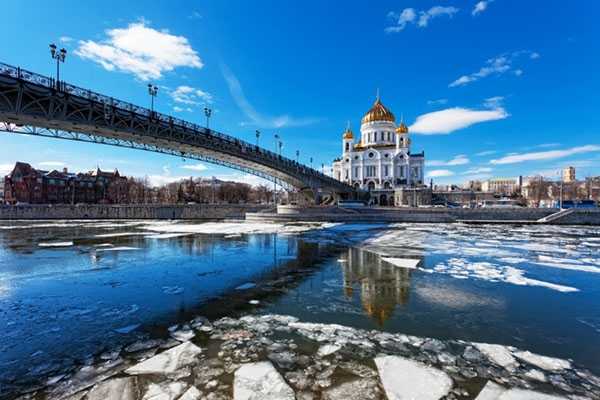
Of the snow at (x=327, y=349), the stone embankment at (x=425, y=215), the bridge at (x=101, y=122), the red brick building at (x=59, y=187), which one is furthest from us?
the red brick building at (x=59, y=187)

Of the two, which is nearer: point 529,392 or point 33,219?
point 529,392

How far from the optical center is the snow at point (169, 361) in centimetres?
459

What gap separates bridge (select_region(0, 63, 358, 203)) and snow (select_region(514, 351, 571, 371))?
84.0 feet

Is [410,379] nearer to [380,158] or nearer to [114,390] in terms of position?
[114,390]

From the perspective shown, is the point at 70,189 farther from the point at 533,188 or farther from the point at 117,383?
the point at 533,188

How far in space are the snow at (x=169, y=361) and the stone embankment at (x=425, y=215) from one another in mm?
35864

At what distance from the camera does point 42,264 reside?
12.8m

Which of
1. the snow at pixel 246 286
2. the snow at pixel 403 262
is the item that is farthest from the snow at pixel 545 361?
the snow at pixel 403 262

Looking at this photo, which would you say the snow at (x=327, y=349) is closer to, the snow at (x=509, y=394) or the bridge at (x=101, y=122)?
the snow at (x=509, y=394)

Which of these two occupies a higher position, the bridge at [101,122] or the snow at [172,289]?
the bridge at [101,122]

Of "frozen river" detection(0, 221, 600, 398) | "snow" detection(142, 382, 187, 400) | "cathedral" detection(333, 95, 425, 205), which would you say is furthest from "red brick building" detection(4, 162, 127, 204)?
"snow" detection(142, 382, 187, 400)

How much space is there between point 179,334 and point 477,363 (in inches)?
217

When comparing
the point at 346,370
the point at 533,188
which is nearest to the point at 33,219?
the point at 346,370

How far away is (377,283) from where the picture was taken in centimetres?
985
